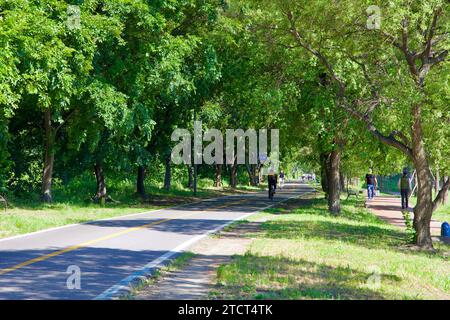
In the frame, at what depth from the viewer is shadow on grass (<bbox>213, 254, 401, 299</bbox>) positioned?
8.91m

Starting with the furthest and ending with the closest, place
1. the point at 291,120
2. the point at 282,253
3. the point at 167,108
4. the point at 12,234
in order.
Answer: the point at 167,108 < the point at 291,120 < the point at 12,234 < the point at 282,253

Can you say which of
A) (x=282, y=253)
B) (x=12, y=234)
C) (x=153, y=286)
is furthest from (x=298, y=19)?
(x=153, y=286)

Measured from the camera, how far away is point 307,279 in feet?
33.5

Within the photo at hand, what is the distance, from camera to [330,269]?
11430 millimetres

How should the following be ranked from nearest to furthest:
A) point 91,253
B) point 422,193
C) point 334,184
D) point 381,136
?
point 91,253 → point 422,193 → point 381,136 → point 334,184

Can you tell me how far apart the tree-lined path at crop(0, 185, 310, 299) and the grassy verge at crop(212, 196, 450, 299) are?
6.05 ft

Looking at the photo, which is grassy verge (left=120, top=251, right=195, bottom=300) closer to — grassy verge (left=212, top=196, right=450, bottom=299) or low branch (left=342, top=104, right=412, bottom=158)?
grassy verge (left=212, top=196, right=450, bottom=299)

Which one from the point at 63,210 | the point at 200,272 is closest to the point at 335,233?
the point at 200,272

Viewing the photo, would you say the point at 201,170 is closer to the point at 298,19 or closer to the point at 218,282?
the point at 298,19

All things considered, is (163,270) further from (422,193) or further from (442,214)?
(442,214)

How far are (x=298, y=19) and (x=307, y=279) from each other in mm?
11243

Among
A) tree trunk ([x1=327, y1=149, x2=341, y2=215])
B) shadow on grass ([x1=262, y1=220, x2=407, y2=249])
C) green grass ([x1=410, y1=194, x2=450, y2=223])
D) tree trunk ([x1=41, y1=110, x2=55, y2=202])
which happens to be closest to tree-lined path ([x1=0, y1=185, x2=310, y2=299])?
shadow on grass ([x1=262, y1=220, x2=407, y2=249])

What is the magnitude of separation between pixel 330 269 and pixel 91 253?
5110 mm

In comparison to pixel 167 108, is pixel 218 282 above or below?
below
